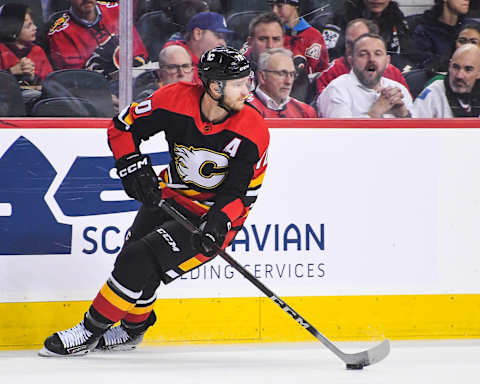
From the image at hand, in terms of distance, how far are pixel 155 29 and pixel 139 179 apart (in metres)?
0.78

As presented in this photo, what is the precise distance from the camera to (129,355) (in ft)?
9.87

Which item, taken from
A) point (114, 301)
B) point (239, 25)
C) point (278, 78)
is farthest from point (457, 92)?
point (114, 301)

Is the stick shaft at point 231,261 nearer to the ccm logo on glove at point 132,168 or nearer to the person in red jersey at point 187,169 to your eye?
the person in red jersey at point 187,169

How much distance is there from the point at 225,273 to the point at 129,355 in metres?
0.51

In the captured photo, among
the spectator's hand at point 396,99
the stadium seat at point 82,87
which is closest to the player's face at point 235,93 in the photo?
the stadium seat at point 82,87

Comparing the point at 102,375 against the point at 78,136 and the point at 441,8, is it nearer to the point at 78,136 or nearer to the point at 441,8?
the point at 78,136

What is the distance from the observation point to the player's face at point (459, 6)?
11.0 ft

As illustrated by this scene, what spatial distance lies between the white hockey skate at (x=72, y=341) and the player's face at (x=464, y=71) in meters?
1.80

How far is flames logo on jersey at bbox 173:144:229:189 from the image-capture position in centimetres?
277

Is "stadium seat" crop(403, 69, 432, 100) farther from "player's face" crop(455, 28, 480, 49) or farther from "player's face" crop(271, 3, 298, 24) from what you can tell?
"player's face" crop(271, 3, 298, 24)

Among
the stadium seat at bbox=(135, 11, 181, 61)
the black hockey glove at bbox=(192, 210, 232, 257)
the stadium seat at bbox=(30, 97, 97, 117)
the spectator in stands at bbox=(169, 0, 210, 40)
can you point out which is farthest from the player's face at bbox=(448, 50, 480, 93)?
the stadium seat at bbox=(30, 97, 97, 117)

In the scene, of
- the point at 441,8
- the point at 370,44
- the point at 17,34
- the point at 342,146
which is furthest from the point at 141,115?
the point at 441,8

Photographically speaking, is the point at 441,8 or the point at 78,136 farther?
the point at 441,8

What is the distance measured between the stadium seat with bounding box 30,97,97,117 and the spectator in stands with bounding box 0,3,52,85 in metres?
0.10
